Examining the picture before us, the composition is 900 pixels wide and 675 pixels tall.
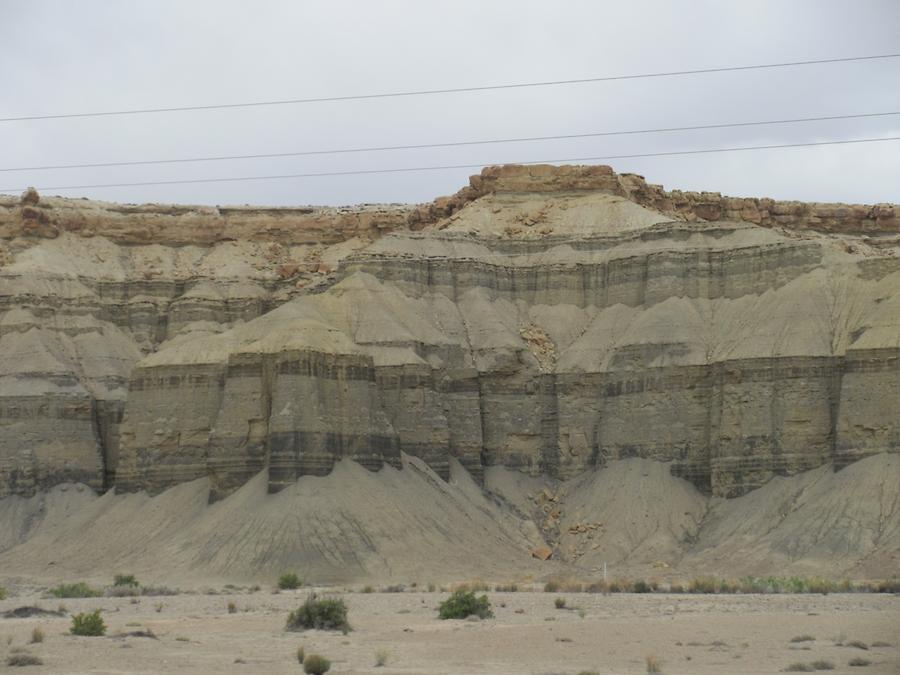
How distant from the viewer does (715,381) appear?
3300 inches

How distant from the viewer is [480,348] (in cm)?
9081

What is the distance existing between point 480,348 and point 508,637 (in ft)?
156

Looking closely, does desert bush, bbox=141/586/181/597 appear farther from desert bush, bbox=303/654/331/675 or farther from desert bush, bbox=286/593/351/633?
desert bush, bbox=303/654/331/675

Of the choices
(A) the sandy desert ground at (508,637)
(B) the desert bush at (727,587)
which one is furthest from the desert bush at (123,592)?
(B) the desert bush at (727,587)

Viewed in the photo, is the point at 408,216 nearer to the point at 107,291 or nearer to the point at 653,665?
the point at 107,291

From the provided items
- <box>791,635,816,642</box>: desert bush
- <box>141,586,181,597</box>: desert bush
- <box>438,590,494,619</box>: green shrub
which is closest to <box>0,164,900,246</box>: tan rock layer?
<box>141,586,181,597</box>: desert bush

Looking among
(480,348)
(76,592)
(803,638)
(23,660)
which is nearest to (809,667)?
(803,638)

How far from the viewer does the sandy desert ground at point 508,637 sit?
38.4m

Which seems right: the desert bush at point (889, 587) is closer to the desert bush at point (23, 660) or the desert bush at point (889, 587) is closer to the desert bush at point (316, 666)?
the desert bush at point (316, 666)

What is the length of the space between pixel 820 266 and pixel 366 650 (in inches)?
2058

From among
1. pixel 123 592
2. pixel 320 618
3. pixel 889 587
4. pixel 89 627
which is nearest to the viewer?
pixel 89 627

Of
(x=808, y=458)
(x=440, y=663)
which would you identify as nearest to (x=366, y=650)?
(x=440, y=663)

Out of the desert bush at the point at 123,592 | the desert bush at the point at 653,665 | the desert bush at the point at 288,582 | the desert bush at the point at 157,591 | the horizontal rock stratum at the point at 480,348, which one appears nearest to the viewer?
the desert bush at the point at 653,665

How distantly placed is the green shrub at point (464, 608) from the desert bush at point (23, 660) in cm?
1352
